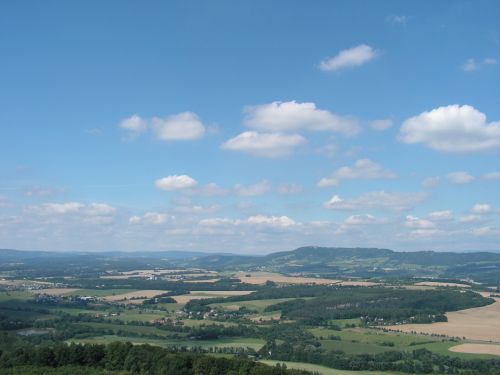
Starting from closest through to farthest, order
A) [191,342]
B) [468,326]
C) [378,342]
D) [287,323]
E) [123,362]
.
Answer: [123,362] < [191,342] < [378,342] < [468,326] < [287,323]

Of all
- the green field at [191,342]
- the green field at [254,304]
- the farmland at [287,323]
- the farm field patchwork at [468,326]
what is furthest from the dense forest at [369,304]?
the green field at [191,342]

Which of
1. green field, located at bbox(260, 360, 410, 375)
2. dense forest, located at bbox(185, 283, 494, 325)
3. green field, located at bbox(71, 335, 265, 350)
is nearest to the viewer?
green field, located at bbox(260, 360, 410, 375)

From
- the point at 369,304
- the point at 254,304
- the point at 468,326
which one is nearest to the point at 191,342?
the point at 468,326

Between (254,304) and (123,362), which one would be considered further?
(254,304)

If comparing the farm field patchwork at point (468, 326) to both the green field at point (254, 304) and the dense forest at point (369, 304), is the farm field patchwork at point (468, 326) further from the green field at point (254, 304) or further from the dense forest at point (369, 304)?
the green field at point (254, 304)

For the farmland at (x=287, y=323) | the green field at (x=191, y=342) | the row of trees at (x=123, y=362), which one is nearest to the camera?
the row of trees at (x=123, y=362)

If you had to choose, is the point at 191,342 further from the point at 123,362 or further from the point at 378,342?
the point at 378,342

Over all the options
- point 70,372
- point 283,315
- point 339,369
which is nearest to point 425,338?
point 339,369

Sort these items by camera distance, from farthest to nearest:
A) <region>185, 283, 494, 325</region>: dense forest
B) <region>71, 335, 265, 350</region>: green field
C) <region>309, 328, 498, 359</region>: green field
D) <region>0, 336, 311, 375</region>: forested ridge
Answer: <region>185, 283, 494, 325</region>: dense forest → <region>71, 335, 265, 350</region>: green field → <region>309, 328, 498, 359</region>: green field → <region>0, 336, 311, 375</region>: forested ridge

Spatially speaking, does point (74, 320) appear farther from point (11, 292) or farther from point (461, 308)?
point (461, 308)

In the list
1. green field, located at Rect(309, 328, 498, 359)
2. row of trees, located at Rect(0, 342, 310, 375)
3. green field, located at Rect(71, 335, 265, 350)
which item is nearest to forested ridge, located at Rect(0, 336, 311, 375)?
row of trees, located at Rect(0, 342, 310, 375)

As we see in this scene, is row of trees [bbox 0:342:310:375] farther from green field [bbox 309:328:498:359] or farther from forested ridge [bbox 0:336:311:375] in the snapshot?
green field [bbox 309:328:498:359]
